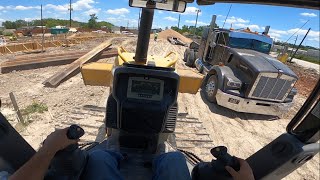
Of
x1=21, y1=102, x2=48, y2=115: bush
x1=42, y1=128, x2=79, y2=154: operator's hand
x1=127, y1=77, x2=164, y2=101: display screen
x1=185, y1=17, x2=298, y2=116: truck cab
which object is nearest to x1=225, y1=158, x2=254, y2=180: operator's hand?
x1=42, y1=128, x2=79, y2=154: operator's hand

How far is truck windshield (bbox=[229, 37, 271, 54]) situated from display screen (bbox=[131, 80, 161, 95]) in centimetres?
705

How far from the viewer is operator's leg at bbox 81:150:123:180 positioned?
1898 millimetres

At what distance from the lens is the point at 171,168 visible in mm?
2107

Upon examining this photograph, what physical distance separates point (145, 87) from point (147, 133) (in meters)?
0.59

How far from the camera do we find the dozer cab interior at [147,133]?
4.99 feet

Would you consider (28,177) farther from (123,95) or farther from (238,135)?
(238,135)

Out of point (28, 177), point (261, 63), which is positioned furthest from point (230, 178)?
point (261, 63)

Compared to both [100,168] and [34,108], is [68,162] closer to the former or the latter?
[100,168]

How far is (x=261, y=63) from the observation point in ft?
24.6

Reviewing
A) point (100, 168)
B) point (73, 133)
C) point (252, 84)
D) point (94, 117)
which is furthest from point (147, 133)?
point (252, 84)

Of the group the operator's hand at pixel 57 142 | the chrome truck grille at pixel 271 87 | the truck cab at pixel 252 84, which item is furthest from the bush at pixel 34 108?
the chrome truck grille at pixel 271 87

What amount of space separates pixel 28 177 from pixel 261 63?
712 centimetres

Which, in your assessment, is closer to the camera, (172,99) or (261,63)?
(172,99)

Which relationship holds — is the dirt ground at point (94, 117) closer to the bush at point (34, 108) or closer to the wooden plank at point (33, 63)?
the bush at point (34, 108)
